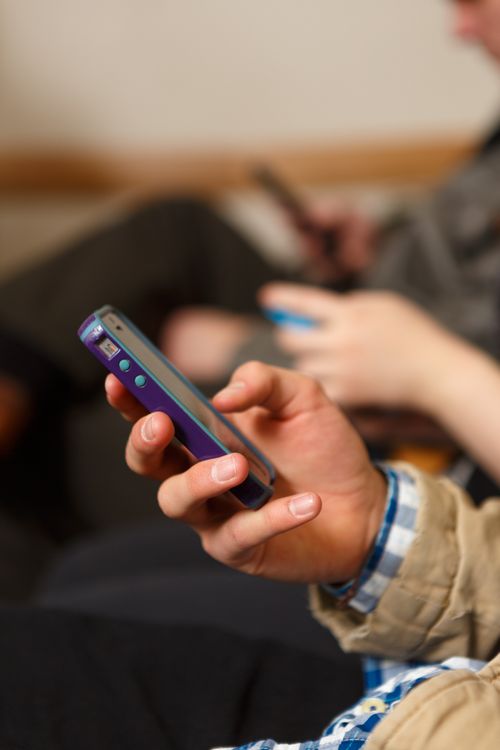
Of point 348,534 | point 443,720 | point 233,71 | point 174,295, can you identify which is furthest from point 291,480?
point 233,71

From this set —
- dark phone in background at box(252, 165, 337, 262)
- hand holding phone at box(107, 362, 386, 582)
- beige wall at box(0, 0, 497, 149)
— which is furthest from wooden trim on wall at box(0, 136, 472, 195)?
hand holding phone at box(107, 362, 386, 582)

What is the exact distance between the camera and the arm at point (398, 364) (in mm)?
577

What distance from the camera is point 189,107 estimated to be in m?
1.49

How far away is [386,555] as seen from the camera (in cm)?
43

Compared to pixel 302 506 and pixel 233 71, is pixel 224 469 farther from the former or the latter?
pixel 233 71

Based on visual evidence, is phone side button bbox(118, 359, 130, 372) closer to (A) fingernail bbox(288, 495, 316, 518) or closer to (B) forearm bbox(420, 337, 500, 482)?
(A) fingernail bbox(288, 495, 316, 518)

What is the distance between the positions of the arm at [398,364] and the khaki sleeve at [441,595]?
5.5 inches

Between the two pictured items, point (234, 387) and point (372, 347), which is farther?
point (372, 347)

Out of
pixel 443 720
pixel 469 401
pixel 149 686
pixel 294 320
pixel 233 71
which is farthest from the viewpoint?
pixel 233 71

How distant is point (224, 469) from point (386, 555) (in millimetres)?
122

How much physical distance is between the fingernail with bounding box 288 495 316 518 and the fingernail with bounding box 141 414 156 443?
0.07m

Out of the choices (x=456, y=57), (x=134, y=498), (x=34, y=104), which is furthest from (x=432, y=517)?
(x=34, y=104)

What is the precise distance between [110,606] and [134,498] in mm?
357

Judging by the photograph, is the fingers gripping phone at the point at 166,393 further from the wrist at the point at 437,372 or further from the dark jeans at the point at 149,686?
the wrist at the point at 437,372
